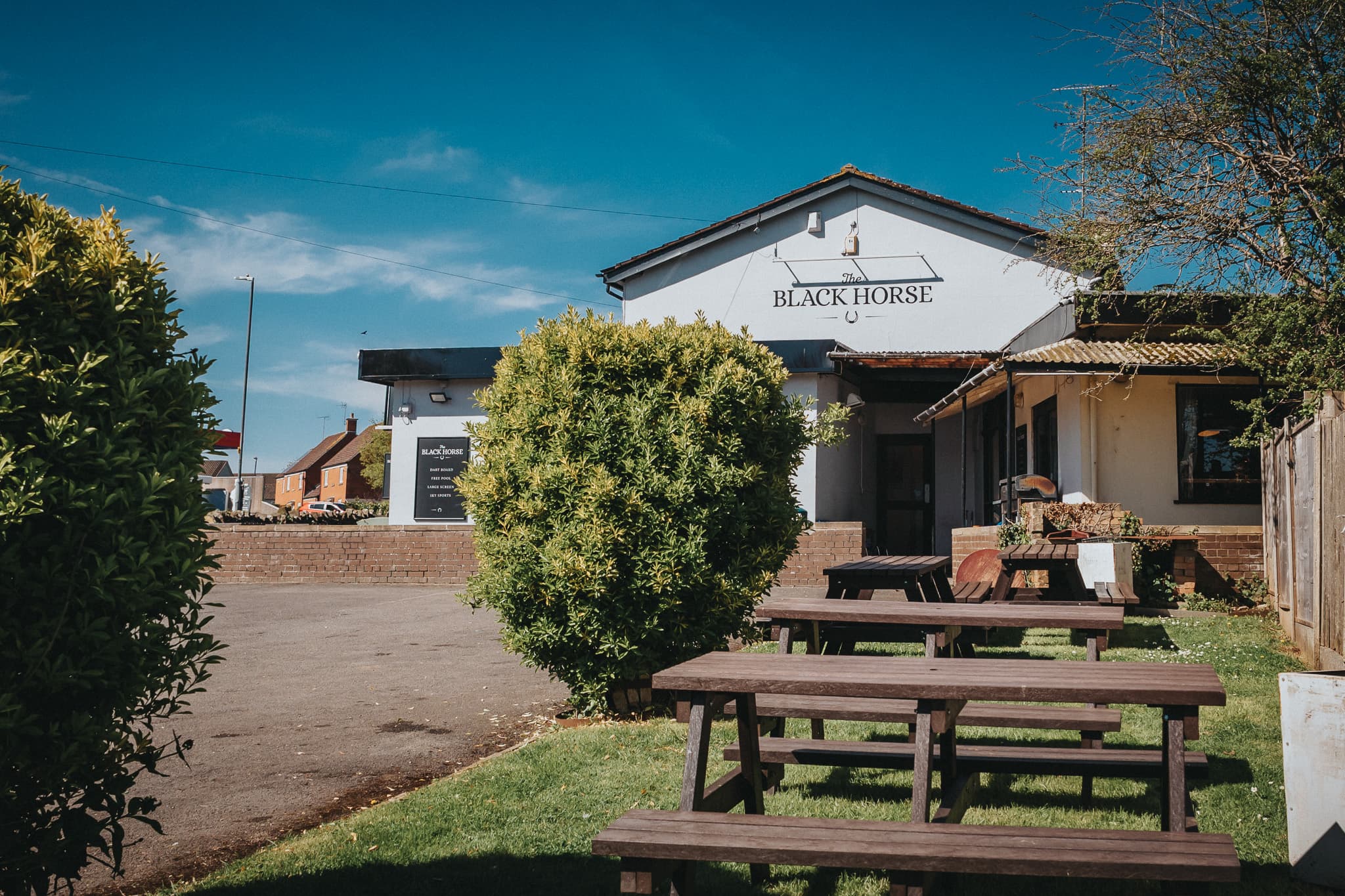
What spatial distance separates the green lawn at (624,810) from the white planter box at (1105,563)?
4.01 meters

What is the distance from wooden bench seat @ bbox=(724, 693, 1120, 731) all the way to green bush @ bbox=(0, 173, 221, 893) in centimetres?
245

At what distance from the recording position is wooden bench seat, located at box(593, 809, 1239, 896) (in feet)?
8.08

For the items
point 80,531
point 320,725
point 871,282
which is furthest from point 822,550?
point 80,531

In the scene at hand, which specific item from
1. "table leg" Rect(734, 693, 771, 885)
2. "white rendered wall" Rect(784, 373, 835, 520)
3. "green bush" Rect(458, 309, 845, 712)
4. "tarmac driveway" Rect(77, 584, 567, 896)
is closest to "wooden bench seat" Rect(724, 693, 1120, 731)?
"table leg" Rect(734, 693, 771, 885)

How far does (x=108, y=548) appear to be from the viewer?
282cm

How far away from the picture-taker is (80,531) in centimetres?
278

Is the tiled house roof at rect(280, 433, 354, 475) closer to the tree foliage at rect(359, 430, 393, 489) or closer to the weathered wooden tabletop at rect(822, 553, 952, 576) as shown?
the tree foliage at rect(359, 430, 393, 489)

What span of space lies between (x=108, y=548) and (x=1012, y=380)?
1203cm

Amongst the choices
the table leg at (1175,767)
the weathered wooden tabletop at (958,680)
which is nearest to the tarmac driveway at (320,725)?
the weathered wooden tabletop at (958,680)

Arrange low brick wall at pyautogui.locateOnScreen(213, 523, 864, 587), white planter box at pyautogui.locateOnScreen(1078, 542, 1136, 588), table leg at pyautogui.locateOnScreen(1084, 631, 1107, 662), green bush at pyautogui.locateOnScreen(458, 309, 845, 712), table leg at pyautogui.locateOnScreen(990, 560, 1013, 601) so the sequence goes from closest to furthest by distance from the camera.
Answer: table leg at pyautogui.locateOnScreen(1084, 631, 1107, 662), green bush at pyautogui.locateOnScreen(458, 309, 845, 712), table leg at pyautogui.locateOnScreen(990, 560, 1013, 601), white planter box at pyautogui.locateOnScreen(1078, 542, 1136, 588), low brick wall at pyautogui.locateOnScreen(213, 523, 864, 587)

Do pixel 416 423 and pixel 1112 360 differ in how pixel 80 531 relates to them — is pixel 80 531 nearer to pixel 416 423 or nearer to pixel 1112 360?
pixel 1112 360

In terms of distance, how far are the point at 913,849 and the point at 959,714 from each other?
1656 millimetres

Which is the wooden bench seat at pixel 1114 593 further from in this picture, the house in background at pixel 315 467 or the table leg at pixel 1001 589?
the house in background at pixel 315 467

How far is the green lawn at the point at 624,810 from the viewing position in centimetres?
354
